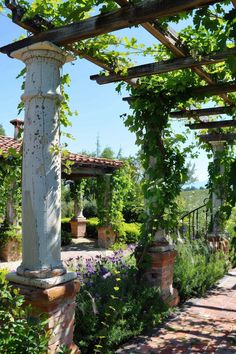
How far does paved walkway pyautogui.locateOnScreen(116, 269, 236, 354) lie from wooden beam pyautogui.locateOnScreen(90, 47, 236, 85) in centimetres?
283

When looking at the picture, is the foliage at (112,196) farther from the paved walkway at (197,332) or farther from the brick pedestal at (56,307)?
the brick pedestal at (56,307)

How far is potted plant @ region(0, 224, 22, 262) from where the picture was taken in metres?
10.2

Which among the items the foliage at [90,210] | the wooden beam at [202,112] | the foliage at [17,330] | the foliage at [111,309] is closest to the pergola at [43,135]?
the foliage at [17,330]

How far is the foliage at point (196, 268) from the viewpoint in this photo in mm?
5441

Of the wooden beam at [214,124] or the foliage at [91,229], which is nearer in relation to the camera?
the wooden beam at [214,124]

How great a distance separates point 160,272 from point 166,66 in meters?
2.53

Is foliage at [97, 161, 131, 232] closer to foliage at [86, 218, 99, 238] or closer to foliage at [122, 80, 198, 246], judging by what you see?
foliage at [86, 218, 99, 238]

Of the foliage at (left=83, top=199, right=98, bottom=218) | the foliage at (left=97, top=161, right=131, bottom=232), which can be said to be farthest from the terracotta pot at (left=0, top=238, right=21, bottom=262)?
the foliage at (left=83, top=199, right=98, bottom=218)

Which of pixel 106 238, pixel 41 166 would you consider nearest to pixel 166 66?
pixel 41 166

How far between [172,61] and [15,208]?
818 centimetres

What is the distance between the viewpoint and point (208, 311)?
4.94 m

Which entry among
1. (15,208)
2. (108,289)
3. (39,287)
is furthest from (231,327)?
(15,208)

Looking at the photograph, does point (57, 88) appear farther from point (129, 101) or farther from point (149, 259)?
point (149, 259)

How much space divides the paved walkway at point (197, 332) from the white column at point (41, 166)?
1.35 m
